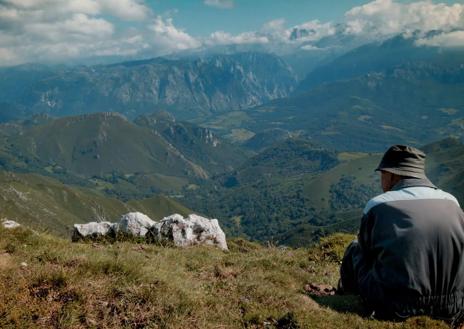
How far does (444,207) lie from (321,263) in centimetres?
756

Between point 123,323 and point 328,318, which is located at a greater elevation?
point 123,323

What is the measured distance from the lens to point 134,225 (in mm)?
17531

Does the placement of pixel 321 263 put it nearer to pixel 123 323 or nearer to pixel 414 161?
pixel 414 161

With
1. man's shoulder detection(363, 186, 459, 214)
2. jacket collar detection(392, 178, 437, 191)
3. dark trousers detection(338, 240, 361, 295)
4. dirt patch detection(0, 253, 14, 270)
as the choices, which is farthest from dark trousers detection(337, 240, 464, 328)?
dirt patch detection(0, 253, 14, 270)

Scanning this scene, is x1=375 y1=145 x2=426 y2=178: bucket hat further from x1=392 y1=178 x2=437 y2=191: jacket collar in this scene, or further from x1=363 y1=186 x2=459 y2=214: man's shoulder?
x1=363 y1=186 x2=459 y2=214: man's shoulder

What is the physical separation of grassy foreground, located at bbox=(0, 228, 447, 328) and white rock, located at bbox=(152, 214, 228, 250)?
5.83 meters

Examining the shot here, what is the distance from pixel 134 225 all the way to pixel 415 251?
39.3 feet

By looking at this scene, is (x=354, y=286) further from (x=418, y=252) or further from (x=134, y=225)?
(x=134, y=225)

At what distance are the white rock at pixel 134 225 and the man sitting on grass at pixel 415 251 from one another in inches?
420

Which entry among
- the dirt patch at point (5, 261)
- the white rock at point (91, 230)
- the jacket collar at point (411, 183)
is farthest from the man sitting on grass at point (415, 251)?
the white rock at point (91, 230)

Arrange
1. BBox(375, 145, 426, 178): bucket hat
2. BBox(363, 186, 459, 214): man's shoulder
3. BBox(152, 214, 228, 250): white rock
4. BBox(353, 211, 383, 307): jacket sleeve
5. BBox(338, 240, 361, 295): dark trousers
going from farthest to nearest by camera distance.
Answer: BBox(152, 214, 228, 250): white rock < BBox(338, 240, 361, 295): dark trousers < BBox(375, 145, 426, 178): bucket hat < BBox(353, 211, 383, 307): jacket sleeve < BBox(363, 186, 459, 214): man's shoulder

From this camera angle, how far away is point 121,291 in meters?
8.52

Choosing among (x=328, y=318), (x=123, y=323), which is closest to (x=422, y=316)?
(x=328, y=318)

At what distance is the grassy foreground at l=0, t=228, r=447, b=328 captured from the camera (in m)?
7.85
